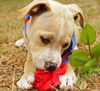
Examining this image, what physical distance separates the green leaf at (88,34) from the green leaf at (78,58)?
150 mm

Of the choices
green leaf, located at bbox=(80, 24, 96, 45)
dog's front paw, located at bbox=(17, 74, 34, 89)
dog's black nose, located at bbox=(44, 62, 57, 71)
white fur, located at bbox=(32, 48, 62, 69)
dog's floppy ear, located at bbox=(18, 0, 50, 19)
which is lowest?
dog's front paw, located at bbox=(17, 74, 34, 89)

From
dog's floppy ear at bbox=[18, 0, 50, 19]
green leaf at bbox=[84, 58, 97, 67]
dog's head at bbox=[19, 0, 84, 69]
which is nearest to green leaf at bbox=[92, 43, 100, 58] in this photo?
green leaf at bbox=[84, 58, 97, 67]

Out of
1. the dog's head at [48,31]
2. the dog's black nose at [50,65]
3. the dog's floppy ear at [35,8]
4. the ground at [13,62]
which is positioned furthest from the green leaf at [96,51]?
the dog's floppy ear at [35,8]

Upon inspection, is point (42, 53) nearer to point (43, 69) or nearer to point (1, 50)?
point (43, 69)

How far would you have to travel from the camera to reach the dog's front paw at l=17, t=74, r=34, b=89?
2828 millimetres

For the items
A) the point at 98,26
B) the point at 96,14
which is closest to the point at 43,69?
the point at 98,26

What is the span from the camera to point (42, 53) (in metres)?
2.86

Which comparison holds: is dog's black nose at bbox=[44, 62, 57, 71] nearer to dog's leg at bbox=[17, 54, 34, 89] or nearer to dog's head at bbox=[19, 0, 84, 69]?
dog's head at bbox=[19, 0, 84, 69]

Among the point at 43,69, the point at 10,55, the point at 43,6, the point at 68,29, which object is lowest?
the point at 10,55

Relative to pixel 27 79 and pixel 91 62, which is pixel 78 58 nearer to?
pixel 91 62

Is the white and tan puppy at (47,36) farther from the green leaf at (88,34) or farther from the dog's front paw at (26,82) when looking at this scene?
the green leaf at (88,34)

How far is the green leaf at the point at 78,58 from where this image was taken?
305 centimetres

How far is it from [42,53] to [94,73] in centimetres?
68

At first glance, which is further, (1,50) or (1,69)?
(1,50)
